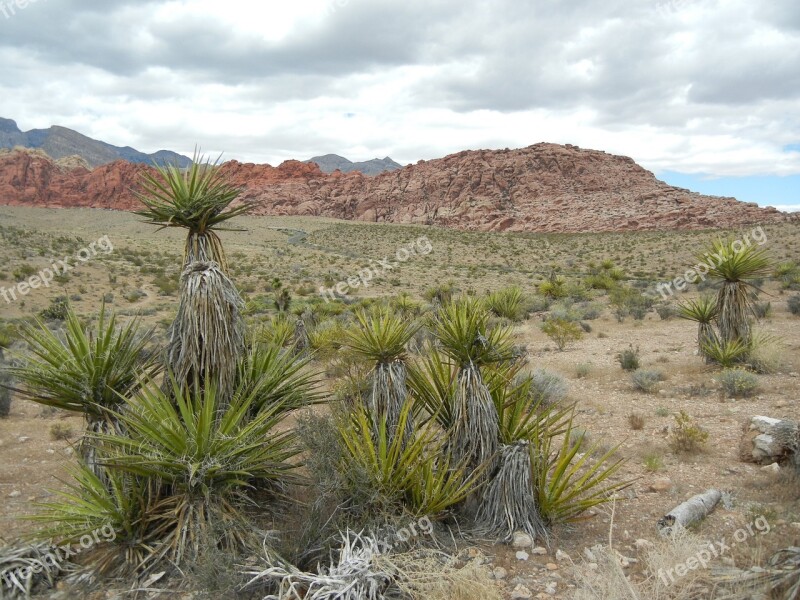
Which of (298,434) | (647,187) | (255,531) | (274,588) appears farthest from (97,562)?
(647,187)

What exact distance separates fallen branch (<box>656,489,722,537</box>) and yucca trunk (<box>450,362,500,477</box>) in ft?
5.13

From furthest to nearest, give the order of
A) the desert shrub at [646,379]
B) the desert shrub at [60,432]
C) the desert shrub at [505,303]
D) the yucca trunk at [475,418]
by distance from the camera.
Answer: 1. the desert shrub at [505,303]
2. the desert shrub at [646,379]
3. the desert shrub at [60,432]
4. the yucca trunk at [475,418]

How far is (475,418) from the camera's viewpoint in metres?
4.64

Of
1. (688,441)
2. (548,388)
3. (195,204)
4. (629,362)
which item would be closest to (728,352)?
(629,362)

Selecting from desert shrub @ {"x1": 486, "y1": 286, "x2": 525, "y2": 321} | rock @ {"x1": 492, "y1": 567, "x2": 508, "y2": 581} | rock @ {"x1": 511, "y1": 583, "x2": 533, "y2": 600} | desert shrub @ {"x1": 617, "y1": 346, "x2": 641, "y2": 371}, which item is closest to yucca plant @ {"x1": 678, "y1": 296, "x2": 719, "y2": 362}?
desert shrub @ {"x1": 617, "y1": 346, "x2": 641, "y2": 371}

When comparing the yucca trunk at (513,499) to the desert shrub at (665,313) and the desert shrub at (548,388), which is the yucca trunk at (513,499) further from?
the desert shrub at (665,313)

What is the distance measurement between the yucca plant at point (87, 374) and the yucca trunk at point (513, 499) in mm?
3160

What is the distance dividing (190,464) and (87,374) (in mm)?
1273

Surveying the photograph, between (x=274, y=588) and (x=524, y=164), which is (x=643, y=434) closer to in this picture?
(x=274, y=588)

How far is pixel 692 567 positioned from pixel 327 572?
2.62m

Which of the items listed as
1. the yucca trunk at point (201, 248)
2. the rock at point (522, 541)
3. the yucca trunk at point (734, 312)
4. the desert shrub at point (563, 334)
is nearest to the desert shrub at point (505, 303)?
the desert shrub at point (563, 334)

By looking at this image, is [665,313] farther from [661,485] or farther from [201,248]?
[201,248]

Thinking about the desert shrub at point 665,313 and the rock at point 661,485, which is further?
the desert shrub at point 665,313

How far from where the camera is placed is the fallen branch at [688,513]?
448 centimetres
